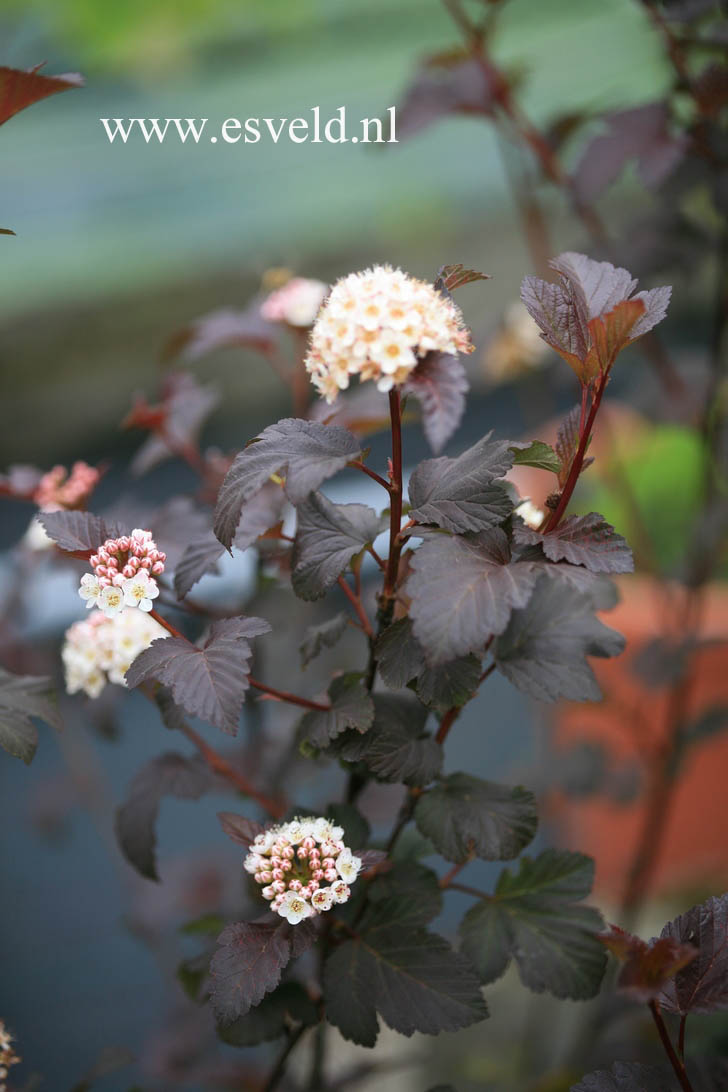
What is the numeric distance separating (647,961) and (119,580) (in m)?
0.33

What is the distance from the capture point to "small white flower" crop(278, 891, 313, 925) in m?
0.47

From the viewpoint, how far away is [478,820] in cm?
54

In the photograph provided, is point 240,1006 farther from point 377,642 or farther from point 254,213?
point 254,213

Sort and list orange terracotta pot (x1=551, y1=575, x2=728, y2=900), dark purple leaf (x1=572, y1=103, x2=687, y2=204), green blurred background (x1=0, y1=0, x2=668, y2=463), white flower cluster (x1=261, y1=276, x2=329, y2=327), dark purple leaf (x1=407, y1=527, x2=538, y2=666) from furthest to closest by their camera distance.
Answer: green blurred background (x1=0, y1=0, x2=668, y2=463) < orange terracotta pot (x1=551, y1=575, x2=728, y2=900) < dark purple leaf (x1=572, y1=103, x2=687, y2=204) < white flower cluster (x1=261, y1=276, x2=329, y2=327) < dark purple leaf (x1=407, y1=527, x2=538, y2=666)

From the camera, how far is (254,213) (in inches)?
94.9

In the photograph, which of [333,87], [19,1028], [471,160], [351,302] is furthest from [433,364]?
[471,160]

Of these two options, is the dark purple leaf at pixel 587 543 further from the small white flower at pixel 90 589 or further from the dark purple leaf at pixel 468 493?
the small white flower at pixel 90 589

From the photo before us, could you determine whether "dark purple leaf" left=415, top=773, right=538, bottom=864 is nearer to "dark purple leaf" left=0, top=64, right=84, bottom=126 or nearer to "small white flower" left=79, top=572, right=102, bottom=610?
"small white flower" left=79, top=572, right=102, bottom=610

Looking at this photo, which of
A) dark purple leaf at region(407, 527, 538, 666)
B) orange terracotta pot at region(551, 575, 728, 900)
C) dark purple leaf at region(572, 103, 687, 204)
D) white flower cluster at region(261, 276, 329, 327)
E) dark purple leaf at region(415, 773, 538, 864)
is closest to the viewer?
dark purple leaf at region(407, 527, 538, 666)

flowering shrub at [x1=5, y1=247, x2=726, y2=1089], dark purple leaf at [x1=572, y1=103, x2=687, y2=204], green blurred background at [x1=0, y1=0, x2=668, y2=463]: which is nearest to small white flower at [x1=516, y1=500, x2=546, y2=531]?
flowering shrub at [x1=5, y1=247, x2=726, y2=1089]

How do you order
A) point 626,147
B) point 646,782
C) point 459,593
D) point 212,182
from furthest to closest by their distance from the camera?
point 212,182, point 646,782, point 626,147, point 459,593

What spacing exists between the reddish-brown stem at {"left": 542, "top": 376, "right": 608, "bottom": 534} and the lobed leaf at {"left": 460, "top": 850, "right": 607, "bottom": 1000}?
218 millimetres
